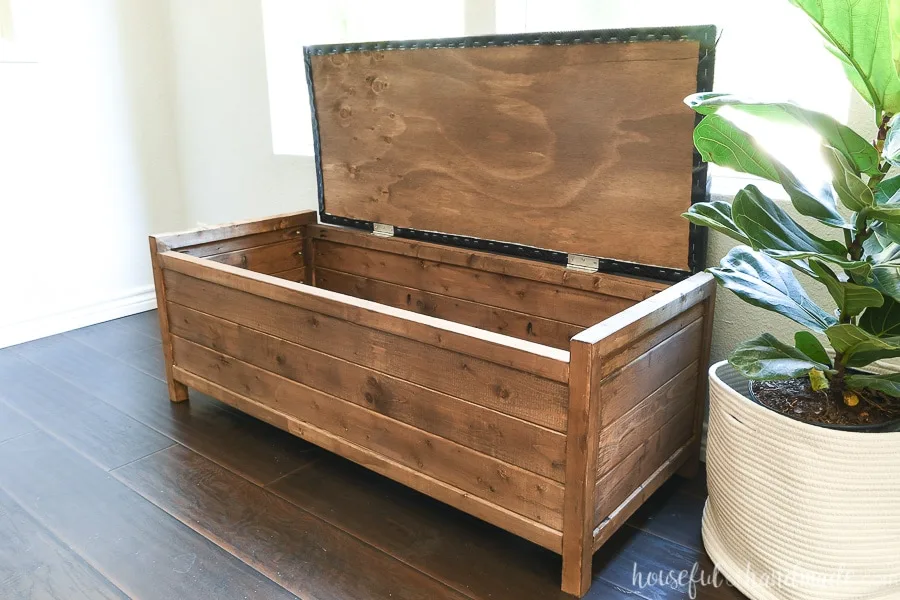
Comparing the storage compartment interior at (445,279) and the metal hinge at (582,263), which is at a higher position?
the metal hinge at (582,263)

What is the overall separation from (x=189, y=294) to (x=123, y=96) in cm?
139

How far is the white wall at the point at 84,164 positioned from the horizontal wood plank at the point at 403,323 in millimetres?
1162

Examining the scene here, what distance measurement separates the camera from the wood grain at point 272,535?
4.37ft

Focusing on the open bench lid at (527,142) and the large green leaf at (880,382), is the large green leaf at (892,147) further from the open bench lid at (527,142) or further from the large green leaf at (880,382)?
the open bench lid at (527,142)

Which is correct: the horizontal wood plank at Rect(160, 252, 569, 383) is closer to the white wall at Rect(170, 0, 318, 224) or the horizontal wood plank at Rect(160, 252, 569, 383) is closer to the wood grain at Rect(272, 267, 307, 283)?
the wood grain at Rect(272, 267, 307, 283)

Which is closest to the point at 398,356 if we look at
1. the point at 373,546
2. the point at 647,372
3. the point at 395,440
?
the point at 395,440

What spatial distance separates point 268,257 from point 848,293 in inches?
65.4

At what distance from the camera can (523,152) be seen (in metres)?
1.80

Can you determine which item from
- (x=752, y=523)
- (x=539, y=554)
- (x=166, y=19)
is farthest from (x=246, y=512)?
(x=166, y=19)

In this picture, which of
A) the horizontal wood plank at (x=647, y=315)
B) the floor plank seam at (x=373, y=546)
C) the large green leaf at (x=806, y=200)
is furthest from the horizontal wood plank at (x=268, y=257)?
the large green leaf at (x=806, y=200)

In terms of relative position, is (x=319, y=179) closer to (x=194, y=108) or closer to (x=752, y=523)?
(x=194, y=108)

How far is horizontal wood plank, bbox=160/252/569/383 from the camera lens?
123cm

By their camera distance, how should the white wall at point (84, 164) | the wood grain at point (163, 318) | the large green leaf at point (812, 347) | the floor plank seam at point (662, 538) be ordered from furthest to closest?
the white wall at point (84, 164) < the wood grain at point (163, 318) < the floor plank seam at point (662, 538) < the large green leaf at point (812, 347)

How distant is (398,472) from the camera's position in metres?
1.53
